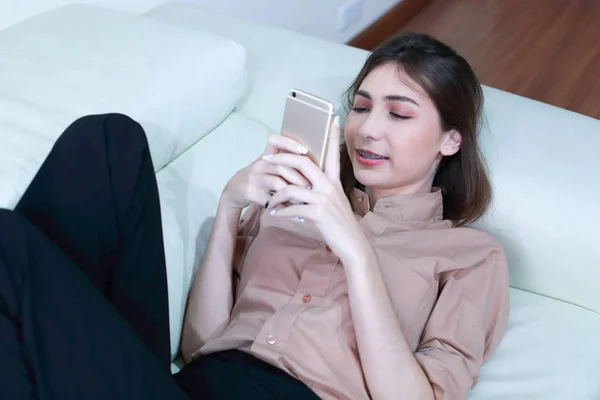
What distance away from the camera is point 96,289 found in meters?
0.80

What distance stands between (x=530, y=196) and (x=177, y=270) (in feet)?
2.08

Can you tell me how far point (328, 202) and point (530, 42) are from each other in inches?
85.6

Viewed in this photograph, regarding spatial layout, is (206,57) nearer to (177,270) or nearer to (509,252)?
(177,270)

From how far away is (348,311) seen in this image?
1008mm

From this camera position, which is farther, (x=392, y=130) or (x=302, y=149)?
(x=392, y=130)

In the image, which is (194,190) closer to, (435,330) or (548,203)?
(435,330)

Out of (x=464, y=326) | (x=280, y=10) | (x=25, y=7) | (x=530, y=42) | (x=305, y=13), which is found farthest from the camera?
(x=530, y=42)

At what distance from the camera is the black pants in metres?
0.75

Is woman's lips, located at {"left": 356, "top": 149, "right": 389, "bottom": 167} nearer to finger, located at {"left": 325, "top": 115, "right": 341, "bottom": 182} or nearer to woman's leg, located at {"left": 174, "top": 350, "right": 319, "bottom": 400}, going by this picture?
finger, located at {"left": 325, "top": 115, "right": 341, "bottom": 182}

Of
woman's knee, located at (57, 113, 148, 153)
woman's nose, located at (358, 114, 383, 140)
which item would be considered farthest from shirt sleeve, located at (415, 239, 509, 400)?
woman's knee, located at (57, 113, 148, 153)

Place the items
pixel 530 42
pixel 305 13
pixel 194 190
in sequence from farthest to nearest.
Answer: pixel 530 42 < pixel 305 13 < pixel 194 190

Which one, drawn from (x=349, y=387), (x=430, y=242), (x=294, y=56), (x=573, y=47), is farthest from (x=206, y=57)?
(x=573, y=47)

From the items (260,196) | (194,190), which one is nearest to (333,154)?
(260,196)

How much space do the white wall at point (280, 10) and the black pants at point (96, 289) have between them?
0.53 meters
